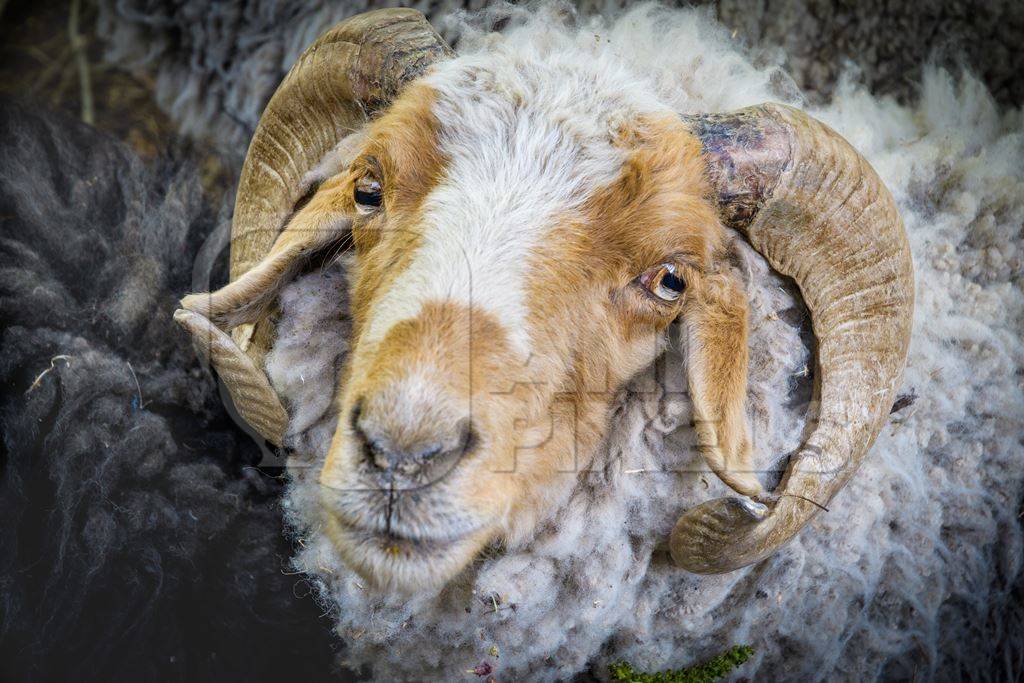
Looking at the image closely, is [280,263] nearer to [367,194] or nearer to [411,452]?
[367,194]


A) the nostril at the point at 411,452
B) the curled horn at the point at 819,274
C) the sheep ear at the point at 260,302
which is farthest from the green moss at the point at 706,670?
the sheep ear at the point at 260,302

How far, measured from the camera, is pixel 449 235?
253cm

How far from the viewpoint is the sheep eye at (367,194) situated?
286 cm

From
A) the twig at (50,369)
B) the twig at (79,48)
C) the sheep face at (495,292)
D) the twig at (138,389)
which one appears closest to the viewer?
the sheep face at (495,292)

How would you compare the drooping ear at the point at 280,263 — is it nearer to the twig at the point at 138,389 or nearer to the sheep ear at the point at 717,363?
the twig at the point at 138,389

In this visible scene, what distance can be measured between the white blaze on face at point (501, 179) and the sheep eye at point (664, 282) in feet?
1.14

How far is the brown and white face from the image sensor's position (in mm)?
2412

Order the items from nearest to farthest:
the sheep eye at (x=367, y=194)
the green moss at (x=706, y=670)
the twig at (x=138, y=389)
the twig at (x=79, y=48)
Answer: the sheep eye at (x=367, y=194)
the green moss at (x=706, y=670)
the twig at (x=138, y=389)
the twig at (x=79, y=48)

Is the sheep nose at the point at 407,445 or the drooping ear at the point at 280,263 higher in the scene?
the sheep nose at the point at 407,445

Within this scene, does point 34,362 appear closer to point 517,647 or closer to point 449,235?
point 449,235

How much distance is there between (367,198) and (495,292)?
2.54 feet

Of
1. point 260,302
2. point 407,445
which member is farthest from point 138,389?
point 407,445

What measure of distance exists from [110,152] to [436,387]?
302 centimetres

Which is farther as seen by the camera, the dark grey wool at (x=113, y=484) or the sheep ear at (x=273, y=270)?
the dark grey wool at (x=113, y=484)
